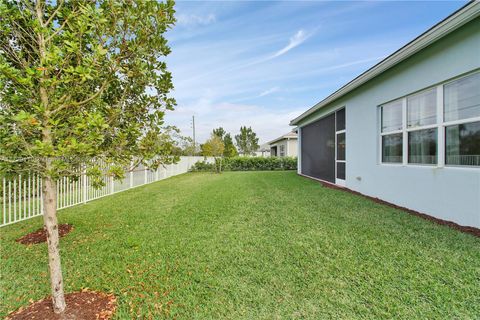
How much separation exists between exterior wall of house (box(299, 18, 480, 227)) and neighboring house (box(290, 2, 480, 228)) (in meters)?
0.02

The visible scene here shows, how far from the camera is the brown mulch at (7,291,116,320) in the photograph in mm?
2039

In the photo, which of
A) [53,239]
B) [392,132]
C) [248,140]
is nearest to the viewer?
[53,239]

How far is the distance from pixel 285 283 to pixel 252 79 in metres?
13.3

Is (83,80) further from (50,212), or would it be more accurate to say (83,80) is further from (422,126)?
(422,126)

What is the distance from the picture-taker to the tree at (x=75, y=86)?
1630mm

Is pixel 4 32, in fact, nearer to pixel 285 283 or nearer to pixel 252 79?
pixel 285 283

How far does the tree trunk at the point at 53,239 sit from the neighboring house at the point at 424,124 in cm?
627

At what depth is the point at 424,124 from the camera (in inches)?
202

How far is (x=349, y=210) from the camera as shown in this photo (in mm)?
5473

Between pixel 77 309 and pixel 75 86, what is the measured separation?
7.01 feet

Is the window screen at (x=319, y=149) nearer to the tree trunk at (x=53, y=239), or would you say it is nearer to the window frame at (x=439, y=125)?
the window frame at (x=439, y=125)

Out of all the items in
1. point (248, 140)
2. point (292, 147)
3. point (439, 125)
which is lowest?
point (439, 125)

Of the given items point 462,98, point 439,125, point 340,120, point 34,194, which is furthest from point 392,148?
point 34,194

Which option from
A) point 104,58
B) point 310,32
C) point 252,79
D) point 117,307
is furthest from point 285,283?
point 252,79
